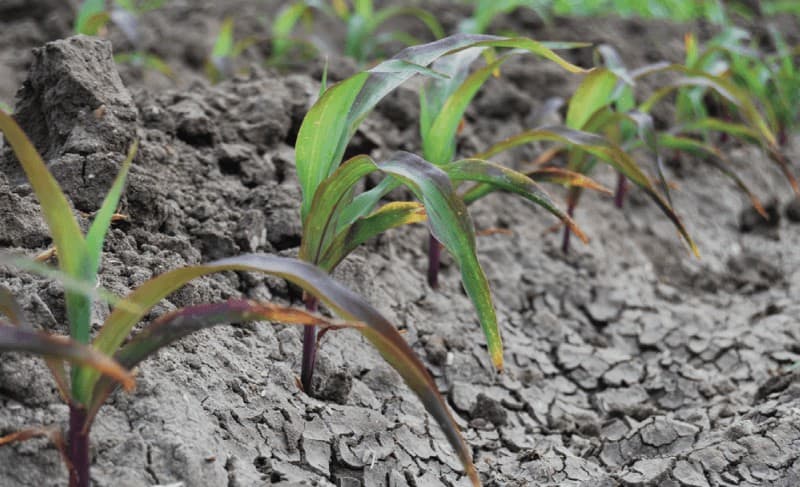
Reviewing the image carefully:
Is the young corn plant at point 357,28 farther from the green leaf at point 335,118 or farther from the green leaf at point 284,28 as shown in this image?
the green leaf at point 335,118

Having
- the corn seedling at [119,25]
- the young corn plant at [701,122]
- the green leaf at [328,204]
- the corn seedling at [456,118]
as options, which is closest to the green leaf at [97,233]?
the green leaf at [328,204]

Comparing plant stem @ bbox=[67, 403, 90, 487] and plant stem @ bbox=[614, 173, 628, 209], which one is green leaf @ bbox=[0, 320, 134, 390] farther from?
plant stem @ bbox=[614, 173, 628, 209]

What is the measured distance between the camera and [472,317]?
2059 mm

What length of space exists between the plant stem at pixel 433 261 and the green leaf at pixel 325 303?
0.92m

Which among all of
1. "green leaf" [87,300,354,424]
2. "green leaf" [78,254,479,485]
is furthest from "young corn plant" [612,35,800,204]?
"green leaf" [87,300,354,424]

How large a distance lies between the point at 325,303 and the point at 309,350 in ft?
1.50

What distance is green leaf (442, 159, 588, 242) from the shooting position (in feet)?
5.10

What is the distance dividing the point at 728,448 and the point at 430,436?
535 mm

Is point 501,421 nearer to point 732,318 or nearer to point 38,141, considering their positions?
point 732,318

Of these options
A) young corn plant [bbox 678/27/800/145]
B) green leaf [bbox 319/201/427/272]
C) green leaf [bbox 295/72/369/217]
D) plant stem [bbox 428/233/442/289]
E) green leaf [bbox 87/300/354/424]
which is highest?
young corn plant [bbox 678/27/800/145]

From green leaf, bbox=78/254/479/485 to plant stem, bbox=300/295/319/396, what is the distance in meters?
0.39

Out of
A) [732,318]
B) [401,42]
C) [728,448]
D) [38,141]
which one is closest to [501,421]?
[728,448]

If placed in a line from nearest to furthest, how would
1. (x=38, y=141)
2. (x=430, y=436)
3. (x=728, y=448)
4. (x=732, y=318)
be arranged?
1. (x=728, y=448)
2. (x=430, y=436)
3. (x=38, y=141)
4. (x=732, y=318)

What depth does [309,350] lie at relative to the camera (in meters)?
1.54
